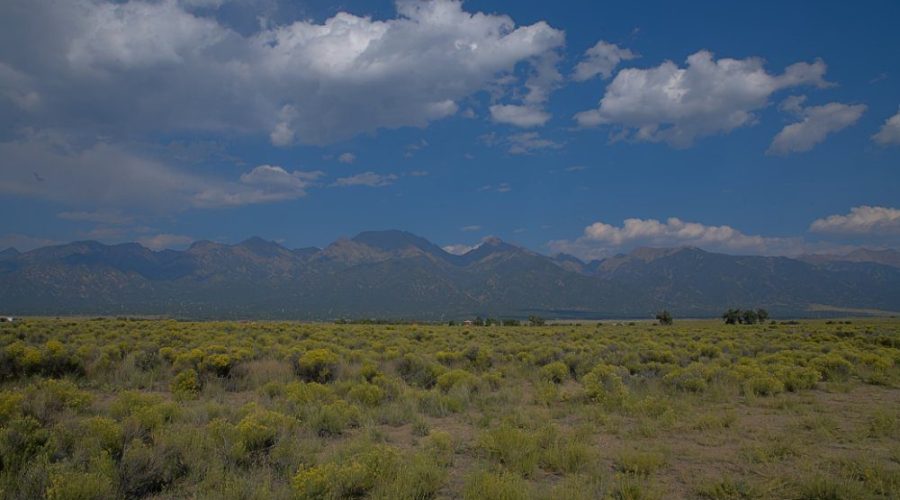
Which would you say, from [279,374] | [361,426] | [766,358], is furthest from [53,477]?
[766,358]

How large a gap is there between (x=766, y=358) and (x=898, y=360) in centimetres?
573

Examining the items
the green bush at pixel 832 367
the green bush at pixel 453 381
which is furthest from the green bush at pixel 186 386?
the green bush at pixel 832 367

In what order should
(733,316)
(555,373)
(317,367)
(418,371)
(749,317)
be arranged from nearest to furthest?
(317,367) < (418,371) < (555,373) < (733,316) < (749,317)

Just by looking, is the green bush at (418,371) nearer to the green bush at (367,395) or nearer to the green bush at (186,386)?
the green bush at (367,395)

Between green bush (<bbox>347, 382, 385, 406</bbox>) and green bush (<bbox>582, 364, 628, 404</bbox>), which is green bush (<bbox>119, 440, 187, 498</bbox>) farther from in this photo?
green bush (<bbox>582, 364, 628, 404</bbox>)

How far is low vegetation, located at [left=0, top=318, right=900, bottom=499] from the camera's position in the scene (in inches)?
259

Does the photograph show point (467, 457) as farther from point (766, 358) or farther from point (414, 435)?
point (766, 358)

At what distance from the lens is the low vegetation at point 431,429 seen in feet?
21.6

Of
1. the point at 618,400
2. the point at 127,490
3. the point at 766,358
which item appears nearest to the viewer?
the point at 127,490

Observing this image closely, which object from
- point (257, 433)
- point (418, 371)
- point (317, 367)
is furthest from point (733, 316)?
point (257, 433)

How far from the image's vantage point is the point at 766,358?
18.3 metres

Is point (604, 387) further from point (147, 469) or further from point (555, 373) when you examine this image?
point (147, 469)

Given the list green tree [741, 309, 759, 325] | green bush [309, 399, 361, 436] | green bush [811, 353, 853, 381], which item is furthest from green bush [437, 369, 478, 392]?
green tree [741, 309, 759, 325]

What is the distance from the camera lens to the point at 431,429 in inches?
396
